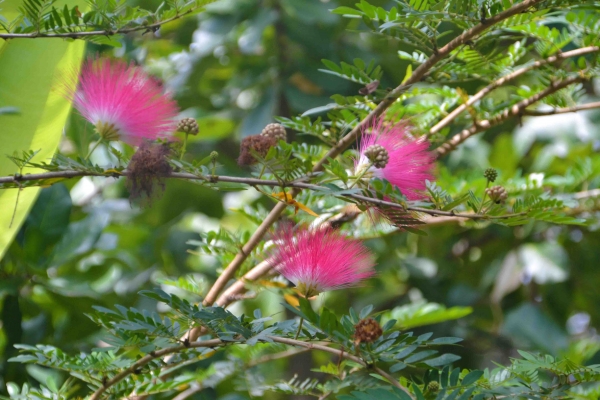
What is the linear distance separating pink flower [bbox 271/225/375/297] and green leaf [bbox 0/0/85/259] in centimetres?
40

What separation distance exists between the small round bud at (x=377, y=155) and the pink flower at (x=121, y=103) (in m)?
0.25

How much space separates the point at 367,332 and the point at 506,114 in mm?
479

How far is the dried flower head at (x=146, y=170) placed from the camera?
629mm

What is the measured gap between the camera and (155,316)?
0.70 meters

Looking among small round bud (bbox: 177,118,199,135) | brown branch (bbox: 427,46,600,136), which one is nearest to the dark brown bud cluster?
small round bud (bbox: 177,118,199,135)

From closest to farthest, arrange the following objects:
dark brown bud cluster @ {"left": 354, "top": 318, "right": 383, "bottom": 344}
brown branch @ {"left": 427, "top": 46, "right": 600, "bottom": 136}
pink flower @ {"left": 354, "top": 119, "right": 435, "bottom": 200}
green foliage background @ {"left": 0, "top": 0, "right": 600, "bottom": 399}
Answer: dark brown bud cluster @ {"left": 354, "top": 318, "right": 383, "bottom": 344} < pink flower @ {"left": 354, "top": 119, "right": 435, "bottom": 200} < brown branch @ {"left": 427, "top": 46, "right": 600, "bottom": 136} < green foliage background @ {"left": 0, "top": 0, "right": 600, "bottom": 399}

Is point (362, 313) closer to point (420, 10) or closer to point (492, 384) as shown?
point (492, 384)

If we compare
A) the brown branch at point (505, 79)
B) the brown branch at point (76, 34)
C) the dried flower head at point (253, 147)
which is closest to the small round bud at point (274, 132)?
the dried flower head at point (253, 147)

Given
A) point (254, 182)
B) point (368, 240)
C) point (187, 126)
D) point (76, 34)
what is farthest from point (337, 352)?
point (368, 240)

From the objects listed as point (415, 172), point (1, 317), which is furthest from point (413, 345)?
point (1, 317)

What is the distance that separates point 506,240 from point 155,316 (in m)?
1.35

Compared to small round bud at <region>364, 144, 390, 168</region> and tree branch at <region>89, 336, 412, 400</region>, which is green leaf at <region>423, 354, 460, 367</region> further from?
small round bud at <region>364, 144, 390, 168</region>

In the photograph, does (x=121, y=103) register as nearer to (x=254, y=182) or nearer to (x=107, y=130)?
(x=107, y=130)

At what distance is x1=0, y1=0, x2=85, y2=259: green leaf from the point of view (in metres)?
0.91
